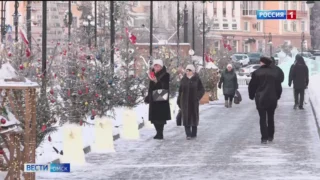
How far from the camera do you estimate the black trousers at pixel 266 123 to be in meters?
15.4

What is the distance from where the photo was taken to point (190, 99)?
1645 cm

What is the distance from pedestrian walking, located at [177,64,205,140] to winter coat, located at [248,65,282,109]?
1310mm

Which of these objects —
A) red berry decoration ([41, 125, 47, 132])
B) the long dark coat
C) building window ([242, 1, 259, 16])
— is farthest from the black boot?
building window ([242, 1, 259, 16])

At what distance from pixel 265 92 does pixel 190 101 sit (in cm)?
172

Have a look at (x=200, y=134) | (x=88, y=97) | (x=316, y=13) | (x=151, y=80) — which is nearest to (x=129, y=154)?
(x=88, y=97)

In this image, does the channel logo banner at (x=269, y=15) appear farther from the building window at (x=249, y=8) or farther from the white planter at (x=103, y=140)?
the building window at (x=249, y=8)

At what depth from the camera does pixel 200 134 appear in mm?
17641

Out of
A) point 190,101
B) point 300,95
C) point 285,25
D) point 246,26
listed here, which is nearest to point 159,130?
point 190,101

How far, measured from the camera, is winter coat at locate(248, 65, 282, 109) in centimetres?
1528

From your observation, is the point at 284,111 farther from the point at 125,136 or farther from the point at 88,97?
the point at 88,97

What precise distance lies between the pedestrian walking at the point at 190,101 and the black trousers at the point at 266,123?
4.90ft

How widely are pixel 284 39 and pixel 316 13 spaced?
4006cm

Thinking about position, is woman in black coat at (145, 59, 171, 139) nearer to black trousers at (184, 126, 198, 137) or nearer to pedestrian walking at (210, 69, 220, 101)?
black trousers at (184, 126, 198, 137)

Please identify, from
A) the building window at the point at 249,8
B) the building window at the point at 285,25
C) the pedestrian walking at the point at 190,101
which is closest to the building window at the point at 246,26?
the building window at the point at 249,8
